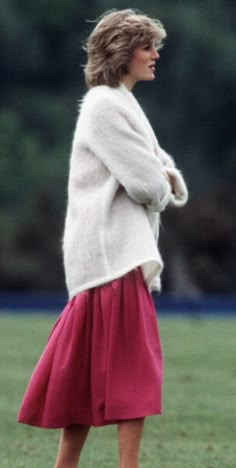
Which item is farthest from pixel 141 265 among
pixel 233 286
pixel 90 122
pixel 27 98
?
pixel 27 98

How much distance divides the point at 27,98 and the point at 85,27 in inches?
109

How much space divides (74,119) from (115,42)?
37.1 metres

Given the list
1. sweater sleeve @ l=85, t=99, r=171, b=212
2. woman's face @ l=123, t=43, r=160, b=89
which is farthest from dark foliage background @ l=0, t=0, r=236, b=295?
sweater sleeve @ l=85, t=99, r=171, b=212

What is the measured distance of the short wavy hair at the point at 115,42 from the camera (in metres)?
5.76

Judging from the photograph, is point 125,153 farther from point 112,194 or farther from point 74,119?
point 74,119

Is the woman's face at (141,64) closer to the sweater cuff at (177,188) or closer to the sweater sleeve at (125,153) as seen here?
the sweater sleeve at (125,153)

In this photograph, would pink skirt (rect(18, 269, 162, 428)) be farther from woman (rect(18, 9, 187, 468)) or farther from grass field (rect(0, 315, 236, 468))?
grass field (rect(0, 315, 236, 468))

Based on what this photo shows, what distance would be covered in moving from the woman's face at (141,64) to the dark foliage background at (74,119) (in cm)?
3045

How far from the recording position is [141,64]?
582cm

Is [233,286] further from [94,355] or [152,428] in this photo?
[94,355]

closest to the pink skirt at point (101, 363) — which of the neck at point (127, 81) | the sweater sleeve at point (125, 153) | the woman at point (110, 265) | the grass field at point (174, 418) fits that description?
the woman at point (110, 265)

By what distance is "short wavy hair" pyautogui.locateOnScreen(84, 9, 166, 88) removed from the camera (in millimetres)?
5762

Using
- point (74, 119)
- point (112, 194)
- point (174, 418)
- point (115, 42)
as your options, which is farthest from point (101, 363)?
point (74, 119)

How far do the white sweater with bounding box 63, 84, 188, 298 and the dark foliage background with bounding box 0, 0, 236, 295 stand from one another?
Answer: 30.5 meters
